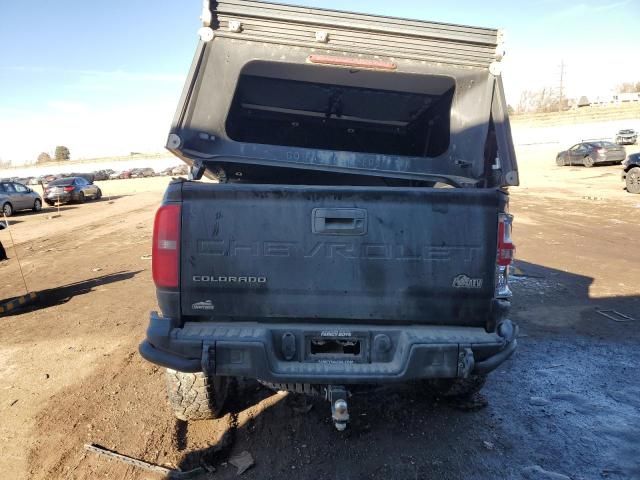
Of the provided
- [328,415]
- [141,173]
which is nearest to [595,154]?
[328,415]

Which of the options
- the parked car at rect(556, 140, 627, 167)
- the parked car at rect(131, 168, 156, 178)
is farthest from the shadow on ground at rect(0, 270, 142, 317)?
the parked car at rect(131, 168, 156, 178)

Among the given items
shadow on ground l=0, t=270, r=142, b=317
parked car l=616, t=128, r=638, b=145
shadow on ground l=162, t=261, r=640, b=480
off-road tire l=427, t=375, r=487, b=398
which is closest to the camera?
shadow on ground l=162, t=261, r=640, b=480

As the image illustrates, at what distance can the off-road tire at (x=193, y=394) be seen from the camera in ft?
10.6

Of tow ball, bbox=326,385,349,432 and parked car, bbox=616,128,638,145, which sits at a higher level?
parked car, bbox=616,128,638,145

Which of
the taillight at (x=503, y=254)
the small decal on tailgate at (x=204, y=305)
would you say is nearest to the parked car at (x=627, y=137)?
the taillight at (x=503, y=254)

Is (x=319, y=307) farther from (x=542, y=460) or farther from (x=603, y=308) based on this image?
(x=603, y=308)

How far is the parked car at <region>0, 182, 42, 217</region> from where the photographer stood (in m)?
20.5

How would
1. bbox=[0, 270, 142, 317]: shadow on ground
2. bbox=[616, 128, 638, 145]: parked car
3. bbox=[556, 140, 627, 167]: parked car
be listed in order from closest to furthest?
bbox=[0, 270, 142, 317]: shadow on ground, bbox=[556, 140, 627, 167]: parked car, bbox=[616, 128, 638, 145]: parked car

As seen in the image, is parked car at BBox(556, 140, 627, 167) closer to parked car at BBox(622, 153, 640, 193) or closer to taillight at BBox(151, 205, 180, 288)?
parked car at BBox(622, 153, 640, 193)

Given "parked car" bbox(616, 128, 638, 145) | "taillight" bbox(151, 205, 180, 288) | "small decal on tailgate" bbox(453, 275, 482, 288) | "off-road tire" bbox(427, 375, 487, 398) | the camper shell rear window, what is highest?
"parked car" bbox(616, 128, 638, 145)

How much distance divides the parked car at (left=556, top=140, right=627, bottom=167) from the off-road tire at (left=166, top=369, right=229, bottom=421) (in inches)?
1153

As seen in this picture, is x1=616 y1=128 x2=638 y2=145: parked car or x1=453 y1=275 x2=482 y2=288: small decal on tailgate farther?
x1=616 y1=128 x2=638 y2=145: parked car

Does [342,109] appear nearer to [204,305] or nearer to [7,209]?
[204,305]

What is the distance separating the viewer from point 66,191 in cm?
2617
